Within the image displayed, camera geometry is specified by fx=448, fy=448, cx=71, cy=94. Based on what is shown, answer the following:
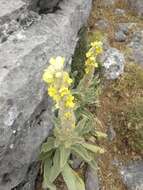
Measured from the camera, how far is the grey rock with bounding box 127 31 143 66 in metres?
10.3

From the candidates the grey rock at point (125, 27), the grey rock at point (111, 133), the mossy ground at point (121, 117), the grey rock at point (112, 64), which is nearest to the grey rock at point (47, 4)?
the grey rock at point (112, 64)

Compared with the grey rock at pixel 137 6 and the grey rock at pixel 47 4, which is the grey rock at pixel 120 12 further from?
the grey rock at pixel 47 4

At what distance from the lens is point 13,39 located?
20.5 ft

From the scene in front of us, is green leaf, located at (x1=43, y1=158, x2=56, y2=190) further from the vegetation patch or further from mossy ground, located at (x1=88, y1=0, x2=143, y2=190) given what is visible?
the vegetation patch

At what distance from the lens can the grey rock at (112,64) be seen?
942 centimetres

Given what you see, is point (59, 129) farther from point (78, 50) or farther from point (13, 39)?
point (78, 50)

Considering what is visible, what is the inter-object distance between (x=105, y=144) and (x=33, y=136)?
2785 millimetres

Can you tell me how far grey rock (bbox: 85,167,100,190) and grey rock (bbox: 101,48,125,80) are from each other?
256cm

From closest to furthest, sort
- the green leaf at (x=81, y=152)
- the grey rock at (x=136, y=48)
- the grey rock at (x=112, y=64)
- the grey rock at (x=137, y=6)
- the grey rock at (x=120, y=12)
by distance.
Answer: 1. the green leaf at (x=81, y=152)
2. the grey rock at (x=112, y=64)
3. the grey rock at (x=136, y=48)
4. the grey rock at (x=120, y=12)
5. the grey rock at (x=137, y=6)

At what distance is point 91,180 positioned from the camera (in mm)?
7410

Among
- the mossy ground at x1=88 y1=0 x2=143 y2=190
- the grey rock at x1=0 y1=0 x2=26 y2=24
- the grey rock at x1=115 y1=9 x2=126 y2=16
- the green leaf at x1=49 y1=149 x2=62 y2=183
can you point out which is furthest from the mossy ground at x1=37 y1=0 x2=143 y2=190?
the grey rock at x1=0 y1=0 x2=26 y2=24

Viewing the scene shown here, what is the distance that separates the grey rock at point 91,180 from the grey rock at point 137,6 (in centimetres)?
579

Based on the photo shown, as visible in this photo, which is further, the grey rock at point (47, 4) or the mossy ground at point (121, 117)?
the mossy ground at point (121, 117)

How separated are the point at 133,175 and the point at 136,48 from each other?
11.7 feet
